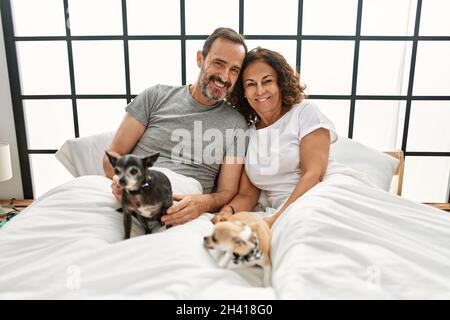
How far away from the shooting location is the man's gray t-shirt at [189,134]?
1.42 metres

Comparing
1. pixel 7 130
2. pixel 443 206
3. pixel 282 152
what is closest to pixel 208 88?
pixel 282 152

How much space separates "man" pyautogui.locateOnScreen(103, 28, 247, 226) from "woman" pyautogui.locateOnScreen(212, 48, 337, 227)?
2.2 inches

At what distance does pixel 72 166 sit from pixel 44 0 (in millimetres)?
1246

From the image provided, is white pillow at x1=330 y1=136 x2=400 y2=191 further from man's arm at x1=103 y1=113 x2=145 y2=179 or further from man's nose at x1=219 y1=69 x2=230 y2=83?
man's arm at x1=103 y1=113 x2=145 y2=179

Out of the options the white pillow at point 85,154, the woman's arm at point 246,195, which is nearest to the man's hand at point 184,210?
the woman's arm at point 246,195

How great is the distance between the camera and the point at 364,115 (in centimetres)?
223

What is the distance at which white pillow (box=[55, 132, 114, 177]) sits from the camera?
5.47ft

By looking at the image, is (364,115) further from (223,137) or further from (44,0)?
(44,0)

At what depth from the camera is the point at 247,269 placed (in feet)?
2.72

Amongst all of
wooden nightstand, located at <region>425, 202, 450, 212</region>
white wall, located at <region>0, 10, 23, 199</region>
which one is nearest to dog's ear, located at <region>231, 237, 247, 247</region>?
wooden nightstand, located at <region>425, 202, 450, 212</region>

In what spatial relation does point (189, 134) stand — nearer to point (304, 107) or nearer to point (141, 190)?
point (304, 107)

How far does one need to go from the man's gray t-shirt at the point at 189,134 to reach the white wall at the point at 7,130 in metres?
1.27

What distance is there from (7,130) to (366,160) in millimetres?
2324
